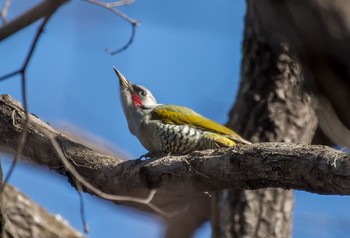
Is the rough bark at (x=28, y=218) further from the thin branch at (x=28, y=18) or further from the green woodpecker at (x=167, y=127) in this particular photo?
the thin branch at (x=28, y=18)

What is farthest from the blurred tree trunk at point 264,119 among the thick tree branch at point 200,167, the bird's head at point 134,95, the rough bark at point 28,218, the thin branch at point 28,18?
the thin branch at point 28,18

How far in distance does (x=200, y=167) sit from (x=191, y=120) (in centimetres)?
107

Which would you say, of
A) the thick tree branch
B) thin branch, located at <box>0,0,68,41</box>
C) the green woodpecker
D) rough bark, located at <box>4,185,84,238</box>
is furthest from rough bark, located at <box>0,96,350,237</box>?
thin branch, located at <box>0,0,68,41</box>

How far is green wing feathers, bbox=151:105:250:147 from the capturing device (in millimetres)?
4469

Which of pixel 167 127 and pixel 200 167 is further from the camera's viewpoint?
pixel 167 127

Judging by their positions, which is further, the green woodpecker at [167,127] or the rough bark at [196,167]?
the green woodpecker at [167,127]

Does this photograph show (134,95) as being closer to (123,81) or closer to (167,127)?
(123,81)

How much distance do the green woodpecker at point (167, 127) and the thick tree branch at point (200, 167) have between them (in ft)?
1.51

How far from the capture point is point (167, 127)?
470 cm

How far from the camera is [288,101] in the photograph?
19.9ft

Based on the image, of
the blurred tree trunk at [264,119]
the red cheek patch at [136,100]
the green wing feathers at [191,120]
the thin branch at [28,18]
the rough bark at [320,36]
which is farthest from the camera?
the blurred tree trunk at [264,119]

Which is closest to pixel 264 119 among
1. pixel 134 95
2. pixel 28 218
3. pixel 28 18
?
pixel 134 95

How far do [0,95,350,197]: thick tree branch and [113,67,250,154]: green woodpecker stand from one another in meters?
0.46

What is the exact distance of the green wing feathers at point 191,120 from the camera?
4.47m
